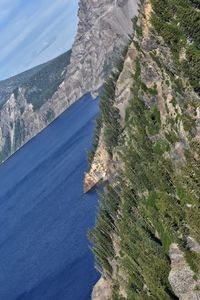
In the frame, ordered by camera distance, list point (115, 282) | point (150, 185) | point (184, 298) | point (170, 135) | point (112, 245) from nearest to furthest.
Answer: point (184, 298) → point (170, 135) → point (150, 185) → point (115, 282) → point (112, 245)

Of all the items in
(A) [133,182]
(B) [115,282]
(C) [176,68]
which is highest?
(C) [176,68]

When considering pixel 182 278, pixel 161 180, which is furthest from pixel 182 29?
pixel 182 278

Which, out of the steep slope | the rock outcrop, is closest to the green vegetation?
the steep slope

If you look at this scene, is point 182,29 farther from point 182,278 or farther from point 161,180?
point 182,278

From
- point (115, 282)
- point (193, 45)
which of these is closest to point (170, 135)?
point (193, 45)

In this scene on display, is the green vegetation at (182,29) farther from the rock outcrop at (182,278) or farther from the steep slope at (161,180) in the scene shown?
the rock outcrop at (182,278)

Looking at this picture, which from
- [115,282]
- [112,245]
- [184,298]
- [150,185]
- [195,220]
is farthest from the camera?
[112,245]

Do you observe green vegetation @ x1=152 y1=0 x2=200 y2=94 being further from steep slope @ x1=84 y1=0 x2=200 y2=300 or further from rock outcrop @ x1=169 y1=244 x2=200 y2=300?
rock outcrop @ x1=169 y1=244 x2=200 y2=300

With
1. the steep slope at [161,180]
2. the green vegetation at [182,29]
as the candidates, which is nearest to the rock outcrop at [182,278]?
the steep slope at [161,180]

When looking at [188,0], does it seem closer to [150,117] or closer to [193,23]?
[193,23]
